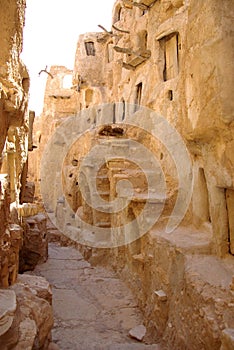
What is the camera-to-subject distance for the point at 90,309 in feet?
29.2

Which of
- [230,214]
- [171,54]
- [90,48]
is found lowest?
[230,214]

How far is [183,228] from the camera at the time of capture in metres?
8.39

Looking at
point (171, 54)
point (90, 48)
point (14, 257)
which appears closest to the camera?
point (14, 257)

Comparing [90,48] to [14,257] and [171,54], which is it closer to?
[171,54]

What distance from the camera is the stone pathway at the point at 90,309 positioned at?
7109 mm

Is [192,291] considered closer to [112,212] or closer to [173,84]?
[112,212]

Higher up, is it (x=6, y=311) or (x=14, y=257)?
(x=14, y=257)

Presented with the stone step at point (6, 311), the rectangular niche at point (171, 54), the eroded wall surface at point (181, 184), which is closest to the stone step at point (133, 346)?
the eroded wall surface at point (181, 184)

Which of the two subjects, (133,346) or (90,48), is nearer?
(133,346)

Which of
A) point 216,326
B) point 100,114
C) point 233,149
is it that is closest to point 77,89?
point 100,114

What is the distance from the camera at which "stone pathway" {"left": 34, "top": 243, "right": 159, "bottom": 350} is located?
23.3 ft

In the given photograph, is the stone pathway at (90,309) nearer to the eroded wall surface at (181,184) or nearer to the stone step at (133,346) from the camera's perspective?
the stone step at (133,346)

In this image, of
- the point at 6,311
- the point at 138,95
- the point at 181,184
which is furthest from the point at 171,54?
the point at 6,311

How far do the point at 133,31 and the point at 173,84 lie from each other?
6.61 m
